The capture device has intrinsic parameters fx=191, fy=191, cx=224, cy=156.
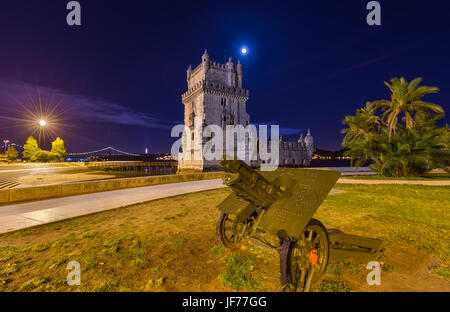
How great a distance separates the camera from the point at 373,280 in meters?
3.03

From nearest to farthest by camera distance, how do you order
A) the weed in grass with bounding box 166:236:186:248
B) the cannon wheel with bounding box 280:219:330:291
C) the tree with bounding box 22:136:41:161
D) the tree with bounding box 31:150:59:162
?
the cannon wheel with bounding box 280:219:330:291 → the weed in grass with bounding box 166:236:186:248 → the tree with bounding box 31:150:59:162 → the tree with bounding box 22:136:41:161

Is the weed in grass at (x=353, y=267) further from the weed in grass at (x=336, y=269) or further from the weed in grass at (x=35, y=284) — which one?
the weed in grass at (x=35, y=284)

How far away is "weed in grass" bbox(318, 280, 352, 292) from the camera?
2.83 metres

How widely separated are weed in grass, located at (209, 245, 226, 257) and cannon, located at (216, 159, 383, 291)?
87cm

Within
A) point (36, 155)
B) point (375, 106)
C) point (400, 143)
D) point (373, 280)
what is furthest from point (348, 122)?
point (36, 155)

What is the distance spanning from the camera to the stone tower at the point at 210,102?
145 ft

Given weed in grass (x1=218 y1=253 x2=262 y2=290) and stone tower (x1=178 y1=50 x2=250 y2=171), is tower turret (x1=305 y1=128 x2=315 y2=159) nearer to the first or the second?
stone tower (x1=178 y1=50 x2=250 y2=171)

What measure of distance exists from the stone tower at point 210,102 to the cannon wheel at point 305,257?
40.2m

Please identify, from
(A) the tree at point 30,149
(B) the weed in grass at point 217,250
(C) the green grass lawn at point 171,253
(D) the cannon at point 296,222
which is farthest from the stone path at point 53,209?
(A) the tree at point 30,149

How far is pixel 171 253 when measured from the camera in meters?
4.01

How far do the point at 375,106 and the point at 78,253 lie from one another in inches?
1134

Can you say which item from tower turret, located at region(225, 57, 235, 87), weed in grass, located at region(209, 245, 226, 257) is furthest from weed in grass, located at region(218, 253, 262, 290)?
tower turret, located at region(225, 57, 235, 87)

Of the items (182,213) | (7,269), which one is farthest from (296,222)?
(182,213)
